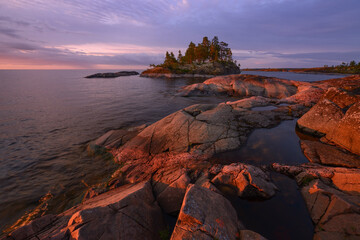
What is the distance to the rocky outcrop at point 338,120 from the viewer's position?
787 centimetres

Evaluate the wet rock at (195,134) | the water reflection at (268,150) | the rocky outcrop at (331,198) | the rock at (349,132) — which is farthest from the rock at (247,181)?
the rock at (349,132)

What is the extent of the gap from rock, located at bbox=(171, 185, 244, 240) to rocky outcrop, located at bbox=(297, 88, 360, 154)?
27.6 ft

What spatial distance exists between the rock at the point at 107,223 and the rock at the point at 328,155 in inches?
323

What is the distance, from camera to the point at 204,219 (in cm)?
375

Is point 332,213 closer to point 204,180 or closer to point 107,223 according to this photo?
point 204,180

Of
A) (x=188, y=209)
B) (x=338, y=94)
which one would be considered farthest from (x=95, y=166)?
(x=338, y=94)

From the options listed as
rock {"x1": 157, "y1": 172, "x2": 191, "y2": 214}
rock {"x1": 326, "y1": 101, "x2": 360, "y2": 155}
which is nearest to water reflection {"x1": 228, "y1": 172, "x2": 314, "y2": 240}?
rock {"x1": 157, "y1": 172, "x2": 191, "y2": 214}

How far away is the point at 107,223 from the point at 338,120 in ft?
43.5

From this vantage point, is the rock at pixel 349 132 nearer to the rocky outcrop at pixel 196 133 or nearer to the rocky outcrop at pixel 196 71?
the rocky outcrop at pixel 196 133

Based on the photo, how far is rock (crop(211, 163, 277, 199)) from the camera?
18.3 ft

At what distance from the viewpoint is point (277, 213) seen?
16.6 feet

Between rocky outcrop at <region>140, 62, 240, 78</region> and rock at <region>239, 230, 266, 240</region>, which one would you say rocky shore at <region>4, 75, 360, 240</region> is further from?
rocky outcrop at <region>140, 62, 240, 78</region>

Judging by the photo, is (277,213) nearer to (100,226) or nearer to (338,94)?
(100,226)

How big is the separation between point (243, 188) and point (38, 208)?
9110 millimetres
